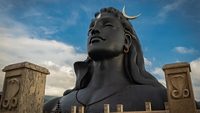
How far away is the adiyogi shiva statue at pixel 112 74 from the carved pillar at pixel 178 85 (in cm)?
183

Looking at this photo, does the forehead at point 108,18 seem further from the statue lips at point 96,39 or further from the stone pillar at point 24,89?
the stone pillar at point 24,89

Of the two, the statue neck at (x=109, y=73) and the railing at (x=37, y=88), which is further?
the statue neck at (x=109, y=73)

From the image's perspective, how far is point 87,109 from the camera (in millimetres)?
5406

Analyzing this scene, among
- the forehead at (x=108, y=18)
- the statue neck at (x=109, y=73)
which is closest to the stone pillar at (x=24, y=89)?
the statue neck at (x=109, y=73)

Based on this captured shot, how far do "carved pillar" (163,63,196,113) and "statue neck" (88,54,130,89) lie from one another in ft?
8.39

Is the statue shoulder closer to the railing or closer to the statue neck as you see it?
the statue neck

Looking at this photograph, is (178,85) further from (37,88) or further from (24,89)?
(24,89)

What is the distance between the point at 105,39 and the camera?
601cm

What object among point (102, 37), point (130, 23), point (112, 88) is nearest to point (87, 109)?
point (112, 88)

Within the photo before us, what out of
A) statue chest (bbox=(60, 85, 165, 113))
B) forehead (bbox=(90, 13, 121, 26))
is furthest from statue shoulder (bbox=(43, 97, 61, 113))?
forehead (bbox=(90, 13, 121, 26))

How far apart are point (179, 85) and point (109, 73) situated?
2856 mm

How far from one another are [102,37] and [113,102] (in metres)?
1.65

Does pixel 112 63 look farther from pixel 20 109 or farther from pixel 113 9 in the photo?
pixel 20 109

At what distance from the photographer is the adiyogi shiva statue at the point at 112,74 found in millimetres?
5453
